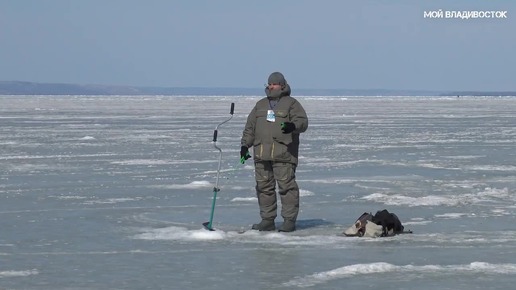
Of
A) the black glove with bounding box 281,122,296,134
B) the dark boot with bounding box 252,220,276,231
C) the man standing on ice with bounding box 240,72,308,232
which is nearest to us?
the black glove with bounding box 281,122,296,134

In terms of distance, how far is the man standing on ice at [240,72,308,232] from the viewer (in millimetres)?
9227

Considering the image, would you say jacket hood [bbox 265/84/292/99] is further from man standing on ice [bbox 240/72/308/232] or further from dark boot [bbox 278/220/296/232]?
dark boot [bbox 278/220/296/232]

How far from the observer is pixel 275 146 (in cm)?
923

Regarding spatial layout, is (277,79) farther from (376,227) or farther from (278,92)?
(376,227)

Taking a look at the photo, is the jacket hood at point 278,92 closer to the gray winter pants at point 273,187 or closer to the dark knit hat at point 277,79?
the dark knit hat at point 277,79

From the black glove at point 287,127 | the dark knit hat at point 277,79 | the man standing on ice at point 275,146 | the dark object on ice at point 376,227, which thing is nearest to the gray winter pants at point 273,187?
the man standing on ice at point 275,146

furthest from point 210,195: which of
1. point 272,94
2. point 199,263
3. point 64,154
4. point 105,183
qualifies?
point 64,154

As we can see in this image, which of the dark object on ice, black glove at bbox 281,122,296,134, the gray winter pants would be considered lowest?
the dark object on ice

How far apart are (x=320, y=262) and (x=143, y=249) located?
1.62 meters

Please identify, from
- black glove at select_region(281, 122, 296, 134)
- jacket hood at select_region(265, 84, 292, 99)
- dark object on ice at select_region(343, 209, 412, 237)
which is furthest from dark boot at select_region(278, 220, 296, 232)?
jacket hood at select_region(265, 84, 292, 99)

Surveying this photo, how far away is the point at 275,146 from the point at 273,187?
450 millimetres

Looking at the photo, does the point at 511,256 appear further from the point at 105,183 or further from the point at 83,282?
the point at 105,183

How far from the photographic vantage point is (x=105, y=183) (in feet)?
46.4

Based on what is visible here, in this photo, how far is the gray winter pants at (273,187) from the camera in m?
9.27
